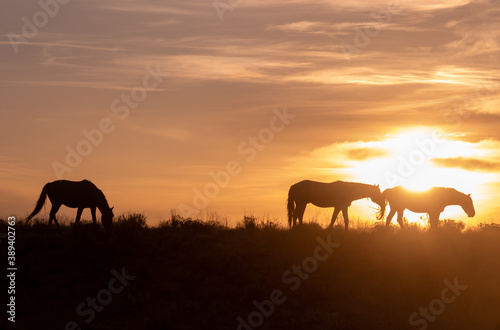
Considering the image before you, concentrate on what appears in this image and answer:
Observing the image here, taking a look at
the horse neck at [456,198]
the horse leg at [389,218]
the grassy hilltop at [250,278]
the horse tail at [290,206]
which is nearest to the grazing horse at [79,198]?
the grassy hilltop at [250,278]

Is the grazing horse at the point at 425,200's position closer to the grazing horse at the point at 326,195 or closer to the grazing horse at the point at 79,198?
the grazing horse at the point at 326,195

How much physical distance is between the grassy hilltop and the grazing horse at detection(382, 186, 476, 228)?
162 cm

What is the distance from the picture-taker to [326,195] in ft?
92.8

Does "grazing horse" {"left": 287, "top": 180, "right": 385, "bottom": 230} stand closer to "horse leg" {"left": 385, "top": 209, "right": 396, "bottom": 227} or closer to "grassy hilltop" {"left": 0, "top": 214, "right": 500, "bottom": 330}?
"grassy hilltop" {"left": 0, "top": 214, "right": 500, "bottom": 330}

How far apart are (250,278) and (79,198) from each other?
803 cm

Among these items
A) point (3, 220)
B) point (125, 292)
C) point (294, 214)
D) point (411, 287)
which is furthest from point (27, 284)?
point (411, 287)

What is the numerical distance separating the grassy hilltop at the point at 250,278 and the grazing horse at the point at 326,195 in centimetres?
112

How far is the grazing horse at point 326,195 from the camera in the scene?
92.8 feet

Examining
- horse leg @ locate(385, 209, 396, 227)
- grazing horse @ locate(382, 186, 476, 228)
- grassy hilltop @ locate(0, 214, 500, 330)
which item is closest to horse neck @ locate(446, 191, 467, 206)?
grazing horse @ locate(382, 186, 476, 228)

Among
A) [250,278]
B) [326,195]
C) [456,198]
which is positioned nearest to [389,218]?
[456,198]

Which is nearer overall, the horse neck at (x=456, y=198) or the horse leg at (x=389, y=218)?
the horse leg at (x=389, y=218)

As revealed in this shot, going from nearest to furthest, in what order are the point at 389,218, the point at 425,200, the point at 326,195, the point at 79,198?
the point at 79,198 < the point at 326,195 < the point at 425,200 < the point at 389,218

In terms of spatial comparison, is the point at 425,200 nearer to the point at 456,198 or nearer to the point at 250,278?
the point at 456,198

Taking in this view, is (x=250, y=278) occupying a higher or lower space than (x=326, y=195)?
lower
